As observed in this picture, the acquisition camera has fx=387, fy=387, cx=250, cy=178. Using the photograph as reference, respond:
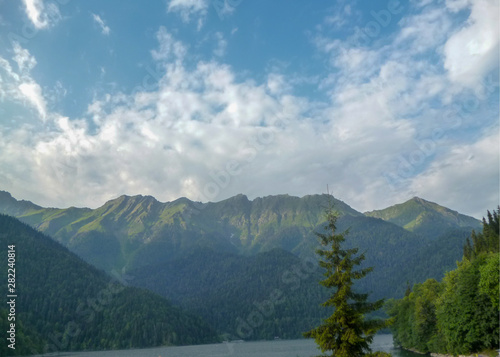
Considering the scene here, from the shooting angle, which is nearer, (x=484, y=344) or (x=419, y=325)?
(x=484, y=344)

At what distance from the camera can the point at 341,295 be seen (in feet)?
99.4

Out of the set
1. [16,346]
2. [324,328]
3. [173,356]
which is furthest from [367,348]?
[16,346]

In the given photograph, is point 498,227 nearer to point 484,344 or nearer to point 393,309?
point 393,309

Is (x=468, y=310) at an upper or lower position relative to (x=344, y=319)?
lower

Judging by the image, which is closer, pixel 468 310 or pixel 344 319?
pixel 344 319

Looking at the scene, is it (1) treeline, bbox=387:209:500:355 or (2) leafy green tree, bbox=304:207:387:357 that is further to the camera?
(1) treeline, bbox=387:209:500:355

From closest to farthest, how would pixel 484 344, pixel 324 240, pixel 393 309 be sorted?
pixel 324 240 → pixel 484 344 → pixel 393 309

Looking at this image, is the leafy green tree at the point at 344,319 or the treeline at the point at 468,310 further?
the treeline at the point at 468,310

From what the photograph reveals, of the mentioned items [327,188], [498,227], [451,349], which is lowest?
[451,349]

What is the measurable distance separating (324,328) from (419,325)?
81992 millimetres

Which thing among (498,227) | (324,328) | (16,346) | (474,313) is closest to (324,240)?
(324,328)

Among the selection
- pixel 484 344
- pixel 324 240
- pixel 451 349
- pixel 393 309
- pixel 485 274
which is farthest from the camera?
pixel 393 309

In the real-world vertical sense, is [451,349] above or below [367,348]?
below

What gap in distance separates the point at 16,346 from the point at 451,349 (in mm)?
148110
